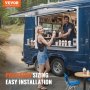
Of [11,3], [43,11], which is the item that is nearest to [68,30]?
[43,11]

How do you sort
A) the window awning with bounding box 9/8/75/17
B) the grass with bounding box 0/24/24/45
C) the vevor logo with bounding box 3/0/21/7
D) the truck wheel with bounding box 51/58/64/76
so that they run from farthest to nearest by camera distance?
the grass with bounding box 0/24/24/45 < the vevor logo with bounding box 3/0/21/7 < the truck wheel with bounding box 51/58/64/76 < the window awning with bounding box 9/8/75/17

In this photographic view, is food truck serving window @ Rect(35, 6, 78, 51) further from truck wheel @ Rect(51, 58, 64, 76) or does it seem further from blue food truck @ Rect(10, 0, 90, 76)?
truck wheel @ Rect(51, 58, 64, 76)

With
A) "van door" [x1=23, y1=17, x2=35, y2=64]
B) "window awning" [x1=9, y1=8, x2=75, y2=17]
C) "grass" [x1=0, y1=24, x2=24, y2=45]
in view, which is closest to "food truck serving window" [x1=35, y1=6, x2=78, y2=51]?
"window awning" [x1=9, y1=8, x2=75, y2=17]

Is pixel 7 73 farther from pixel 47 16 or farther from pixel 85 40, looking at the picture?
pixel 85 40

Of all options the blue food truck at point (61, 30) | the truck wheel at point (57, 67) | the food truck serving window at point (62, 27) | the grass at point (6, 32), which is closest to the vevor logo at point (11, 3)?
the blue food truck at point (61, 30)

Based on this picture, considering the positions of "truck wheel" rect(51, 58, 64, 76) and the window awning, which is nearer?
the window awning

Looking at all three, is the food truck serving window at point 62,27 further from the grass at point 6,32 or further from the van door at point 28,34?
the grass at point 6,32

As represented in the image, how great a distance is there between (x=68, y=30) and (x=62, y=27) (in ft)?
2.45

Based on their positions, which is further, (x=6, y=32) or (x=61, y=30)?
(x=6, y=32)

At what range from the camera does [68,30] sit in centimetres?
1401

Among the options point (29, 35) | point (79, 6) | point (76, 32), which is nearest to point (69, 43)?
point (76, 32)

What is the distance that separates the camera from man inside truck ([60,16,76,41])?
1392 centimetres

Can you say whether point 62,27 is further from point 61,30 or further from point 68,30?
point 68,30

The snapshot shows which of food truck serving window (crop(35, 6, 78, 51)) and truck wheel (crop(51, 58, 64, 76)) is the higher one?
food truck serving window (crop(35, 6, 78, 51))
